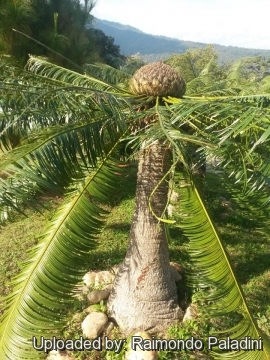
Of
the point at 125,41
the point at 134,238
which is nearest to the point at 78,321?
the point at 134,238

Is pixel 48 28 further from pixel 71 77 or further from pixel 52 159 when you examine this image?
pixel 52 159

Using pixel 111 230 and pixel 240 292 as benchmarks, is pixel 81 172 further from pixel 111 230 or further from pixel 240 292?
pixel 111 230

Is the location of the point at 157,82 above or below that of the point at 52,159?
above

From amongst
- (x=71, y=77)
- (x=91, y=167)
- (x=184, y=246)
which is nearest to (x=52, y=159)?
(x=91, y=167)

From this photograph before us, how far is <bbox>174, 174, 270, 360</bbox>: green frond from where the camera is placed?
2240mm

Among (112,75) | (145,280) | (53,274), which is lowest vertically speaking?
(145,280)

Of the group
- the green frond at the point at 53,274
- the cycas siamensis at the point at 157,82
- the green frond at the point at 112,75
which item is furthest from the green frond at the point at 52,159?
the green frond at the point at 112,75

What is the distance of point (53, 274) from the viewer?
2.16 metres

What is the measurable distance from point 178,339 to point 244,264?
2.35 metres

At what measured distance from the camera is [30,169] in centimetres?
190

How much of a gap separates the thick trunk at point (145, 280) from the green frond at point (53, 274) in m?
0.92

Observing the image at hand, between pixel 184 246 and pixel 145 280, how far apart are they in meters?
2.43

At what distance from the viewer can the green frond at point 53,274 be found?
200cm

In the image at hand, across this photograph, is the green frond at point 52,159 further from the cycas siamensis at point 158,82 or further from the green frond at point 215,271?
the green frond at point 215,271
